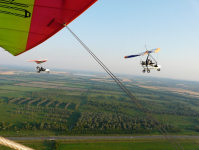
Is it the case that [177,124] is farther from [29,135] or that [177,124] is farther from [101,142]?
[29,135]

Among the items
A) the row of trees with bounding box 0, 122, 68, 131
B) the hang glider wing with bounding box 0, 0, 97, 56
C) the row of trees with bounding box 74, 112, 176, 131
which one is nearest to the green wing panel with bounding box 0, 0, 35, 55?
the hang glider wing with bounding box 0, 0, 97, 56

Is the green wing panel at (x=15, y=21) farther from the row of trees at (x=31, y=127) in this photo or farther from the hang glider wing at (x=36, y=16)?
the row of trees at (x=31, y=127)

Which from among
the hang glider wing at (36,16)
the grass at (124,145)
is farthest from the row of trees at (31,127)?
the hang glider wing at (36,16)

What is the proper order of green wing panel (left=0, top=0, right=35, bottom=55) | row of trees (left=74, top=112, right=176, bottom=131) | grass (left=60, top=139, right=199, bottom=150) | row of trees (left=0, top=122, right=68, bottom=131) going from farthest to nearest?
row of trees (left=74, top=112, right=176, bottom=131) < row of trees (left=0, top=122, right=68, bottom=131) < grass (left=60, top=139, right=199, bottom=150) < green wing panel (left=0, top=0, right=35, bottom=55)

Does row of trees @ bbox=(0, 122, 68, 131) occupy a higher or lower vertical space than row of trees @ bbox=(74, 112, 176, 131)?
higher

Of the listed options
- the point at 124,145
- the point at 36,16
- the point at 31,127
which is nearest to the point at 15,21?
the point at 36,16

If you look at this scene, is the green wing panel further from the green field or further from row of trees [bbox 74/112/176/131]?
row of trees [bbox 74/112/176/131]

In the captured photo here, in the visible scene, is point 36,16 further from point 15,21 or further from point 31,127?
point 31,127

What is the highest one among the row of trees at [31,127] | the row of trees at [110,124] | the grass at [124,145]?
the row of trees at [31,127]
